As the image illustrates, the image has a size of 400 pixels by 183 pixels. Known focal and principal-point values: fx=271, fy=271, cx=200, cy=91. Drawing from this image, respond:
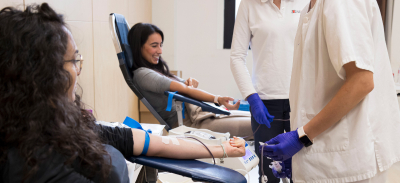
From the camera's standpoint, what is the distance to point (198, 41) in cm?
411

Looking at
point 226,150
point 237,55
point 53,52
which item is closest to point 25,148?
point 53,52

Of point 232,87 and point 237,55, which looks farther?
point 232,87

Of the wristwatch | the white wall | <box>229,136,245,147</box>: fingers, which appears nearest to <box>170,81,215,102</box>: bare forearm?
<box>229,136,245,147</box>: fingers

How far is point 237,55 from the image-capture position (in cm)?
139

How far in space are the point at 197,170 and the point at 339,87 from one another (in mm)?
476

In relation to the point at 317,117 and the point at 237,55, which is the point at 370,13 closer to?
the point at 317,117

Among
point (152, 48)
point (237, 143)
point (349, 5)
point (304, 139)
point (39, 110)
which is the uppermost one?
point (349, 5)

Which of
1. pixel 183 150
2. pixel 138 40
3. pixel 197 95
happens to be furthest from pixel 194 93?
pixel 183 150

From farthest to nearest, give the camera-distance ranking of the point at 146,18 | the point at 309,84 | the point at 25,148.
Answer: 1. the point at 146,18
2. the point at 309,84
3. the point at 25,148

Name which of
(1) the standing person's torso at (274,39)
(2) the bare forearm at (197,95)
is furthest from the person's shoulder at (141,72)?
(1) the standing person's torso at (274,39)

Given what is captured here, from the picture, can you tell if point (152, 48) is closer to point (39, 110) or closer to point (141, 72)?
point (141, 72)

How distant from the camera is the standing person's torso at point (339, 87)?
0.71m

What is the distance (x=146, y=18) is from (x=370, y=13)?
125 inches

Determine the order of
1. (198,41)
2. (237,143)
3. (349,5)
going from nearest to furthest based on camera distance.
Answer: (349,5), (237,143), (198,41)
